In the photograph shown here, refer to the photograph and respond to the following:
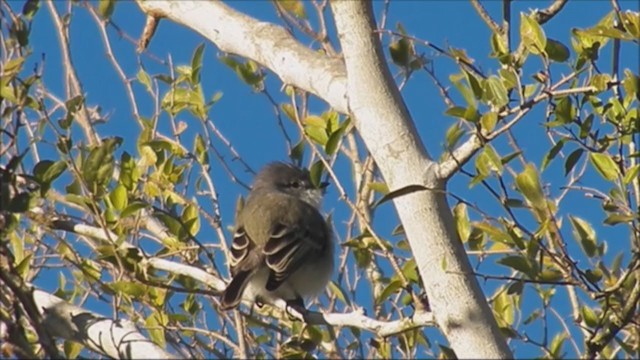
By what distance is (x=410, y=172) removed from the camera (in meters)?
3.93

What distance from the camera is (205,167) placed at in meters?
5.62

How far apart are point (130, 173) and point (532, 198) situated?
1713 millimetres

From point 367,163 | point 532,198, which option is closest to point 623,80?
point 532,198

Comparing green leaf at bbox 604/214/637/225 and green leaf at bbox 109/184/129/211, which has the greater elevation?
green leaf at bbox 109/184/129/211

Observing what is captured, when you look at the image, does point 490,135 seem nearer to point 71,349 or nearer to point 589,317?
point 589,317

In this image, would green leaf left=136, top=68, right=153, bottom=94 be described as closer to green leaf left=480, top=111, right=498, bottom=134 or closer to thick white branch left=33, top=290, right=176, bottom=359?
thick white branch left=33, top=290, right=176, bottom=359

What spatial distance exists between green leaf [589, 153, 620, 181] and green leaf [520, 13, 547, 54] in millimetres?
379

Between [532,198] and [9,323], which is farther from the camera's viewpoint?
[532,198]

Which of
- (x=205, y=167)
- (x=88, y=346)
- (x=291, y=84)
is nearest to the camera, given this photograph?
(x=88, y=346)

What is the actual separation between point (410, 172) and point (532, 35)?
0.58 m

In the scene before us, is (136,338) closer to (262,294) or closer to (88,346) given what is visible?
(88,346)

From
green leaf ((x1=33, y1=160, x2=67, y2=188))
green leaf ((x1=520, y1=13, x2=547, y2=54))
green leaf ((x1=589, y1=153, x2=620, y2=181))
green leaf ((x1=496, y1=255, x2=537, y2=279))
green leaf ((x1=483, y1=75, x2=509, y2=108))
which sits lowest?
green leaf ((x1=496, y1=255, x2=537, y2=279))

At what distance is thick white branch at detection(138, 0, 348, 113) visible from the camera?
441 cm

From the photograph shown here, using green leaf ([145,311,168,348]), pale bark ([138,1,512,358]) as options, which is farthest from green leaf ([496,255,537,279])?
green leaf ([145,311,168,348])
